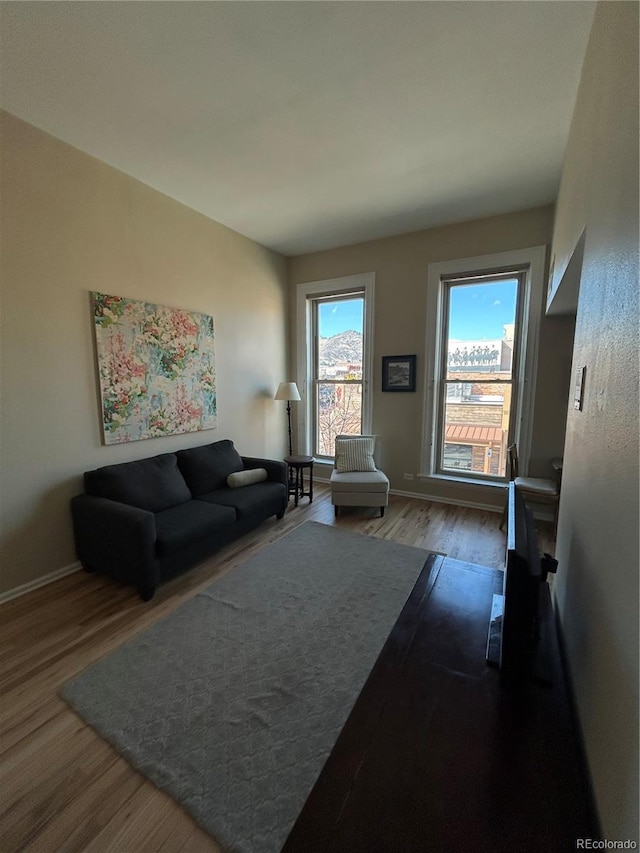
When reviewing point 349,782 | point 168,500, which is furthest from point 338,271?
point 349,782

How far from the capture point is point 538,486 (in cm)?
325

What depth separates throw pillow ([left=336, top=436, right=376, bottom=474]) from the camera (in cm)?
415

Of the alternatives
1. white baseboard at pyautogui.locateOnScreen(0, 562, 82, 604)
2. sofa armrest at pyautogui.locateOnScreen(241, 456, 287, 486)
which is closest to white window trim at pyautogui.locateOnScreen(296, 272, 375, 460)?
sofa armrest at pyautogui.locateOnScreen(241, 456, 287, 486)

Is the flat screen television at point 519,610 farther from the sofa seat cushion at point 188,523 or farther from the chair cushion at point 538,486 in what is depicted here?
the chair cushion at point 538,486

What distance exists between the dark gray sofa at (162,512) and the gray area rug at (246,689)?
0.35m

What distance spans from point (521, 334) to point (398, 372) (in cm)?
137

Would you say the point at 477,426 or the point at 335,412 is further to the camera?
the point at 335,412

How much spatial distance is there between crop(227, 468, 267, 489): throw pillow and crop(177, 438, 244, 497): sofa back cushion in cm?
10

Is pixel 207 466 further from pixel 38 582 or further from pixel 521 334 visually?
pixel 521 334

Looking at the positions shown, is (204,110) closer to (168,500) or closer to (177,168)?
(177,168)

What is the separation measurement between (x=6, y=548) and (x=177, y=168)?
3093 mm

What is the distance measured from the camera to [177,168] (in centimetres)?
278

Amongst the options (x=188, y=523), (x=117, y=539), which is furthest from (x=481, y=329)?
(x=117, y=539)

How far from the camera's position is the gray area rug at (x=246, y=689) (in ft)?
4.10
